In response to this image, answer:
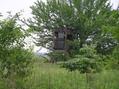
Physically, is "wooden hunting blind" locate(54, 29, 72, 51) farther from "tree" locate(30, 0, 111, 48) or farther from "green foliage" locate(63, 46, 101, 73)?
"green foliage" locate(63, 46, 101, 73)

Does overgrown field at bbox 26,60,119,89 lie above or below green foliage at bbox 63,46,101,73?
below

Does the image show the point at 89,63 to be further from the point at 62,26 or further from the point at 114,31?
the point at 62,26

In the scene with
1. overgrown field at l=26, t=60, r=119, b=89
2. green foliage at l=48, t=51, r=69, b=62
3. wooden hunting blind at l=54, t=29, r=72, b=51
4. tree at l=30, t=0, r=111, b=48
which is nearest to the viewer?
overgrown field at l=26, t=60, r=119, b=89

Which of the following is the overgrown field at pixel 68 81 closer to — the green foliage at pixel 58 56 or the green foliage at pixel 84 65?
the green foliage at pixel 84 65

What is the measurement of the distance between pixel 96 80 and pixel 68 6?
1072 inches

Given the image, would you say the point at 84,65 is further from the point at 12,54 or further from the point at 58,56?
the point at 58,56

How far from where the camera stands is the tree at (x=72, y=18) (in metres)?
37.9

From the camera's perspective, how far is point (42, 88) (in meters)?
10.8

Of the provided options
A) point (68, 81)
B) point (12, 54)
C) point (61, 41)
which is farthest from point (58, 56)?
point (12, 54)

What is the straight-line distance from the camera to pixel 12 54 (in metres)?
10.3

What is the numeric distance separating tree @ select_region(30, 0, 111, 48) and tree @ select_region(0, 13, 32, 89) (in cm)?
2715

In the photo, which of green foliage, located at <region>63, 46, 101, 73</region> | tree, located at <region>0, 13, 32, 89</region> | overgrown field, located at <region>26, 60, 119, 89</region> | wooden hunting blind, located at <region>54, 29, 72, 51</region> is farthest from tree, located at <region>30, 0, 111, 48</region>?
tree, located at <region>0, 13, 32, 89</region>

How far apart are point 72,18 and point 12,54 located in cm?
2844

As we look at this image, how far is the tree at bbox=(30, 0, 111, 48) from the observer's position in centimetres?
3788
